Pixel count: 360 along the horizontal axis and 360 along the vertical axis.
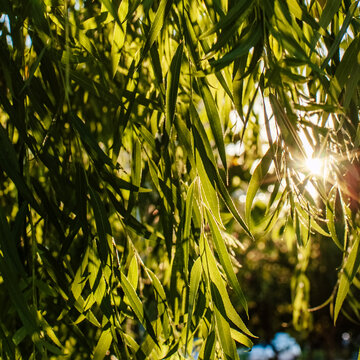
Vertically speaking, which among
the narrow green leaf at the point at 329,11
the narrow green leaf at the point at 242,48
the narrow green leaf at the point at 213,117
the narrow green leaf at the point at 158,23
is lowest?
the narrow green leaf at the point at 213,117

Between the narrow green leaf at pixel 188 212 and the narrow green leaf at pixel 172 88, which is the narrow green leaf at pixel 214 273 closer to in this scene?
the narrow green leaf at pixel 188 212

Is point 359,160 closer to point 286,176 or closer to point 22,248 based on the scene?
point 286,176

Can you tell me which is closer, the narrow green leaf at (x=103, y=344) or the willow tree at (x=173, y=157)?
the willow tree at (x=173, y=157)

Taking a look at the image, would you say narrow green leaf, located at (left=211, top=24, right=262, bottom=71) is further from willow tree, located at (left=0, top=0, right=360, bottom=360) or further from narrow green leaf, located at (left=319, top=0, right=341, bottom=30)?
narrow green leaf, located at (left=319, top=0, right=341, bottom=30)

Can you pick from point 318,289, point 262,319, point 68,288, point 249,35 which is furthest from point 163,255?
point 262,319

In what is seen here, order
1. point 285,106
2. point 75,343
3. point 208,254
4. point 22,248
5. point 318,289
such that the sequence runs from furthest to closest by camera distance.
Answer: point 318,289, point 75,343, point 22,248, point 208,254, point 285,106

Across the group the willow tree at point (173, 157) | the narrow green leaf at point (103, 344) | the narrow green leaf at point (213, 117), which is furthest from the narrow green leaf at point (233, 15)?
the narrow green leaf at point (103, 344)

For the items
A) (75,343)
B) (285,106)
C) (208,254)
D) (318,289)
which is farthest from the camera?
(318,289)

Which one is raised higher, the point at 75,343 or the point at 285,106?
the point at 285,106

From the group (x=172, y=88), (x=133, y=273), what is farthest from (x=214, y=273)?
(x=172, y=88)

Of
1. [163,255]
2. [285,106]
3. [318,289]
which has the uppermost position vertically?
[285,106]

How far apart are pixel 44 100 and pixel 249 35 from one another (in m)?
0.33

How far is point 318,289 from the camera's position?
427 cm

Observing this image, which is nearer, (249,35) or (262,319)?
(249,35)
